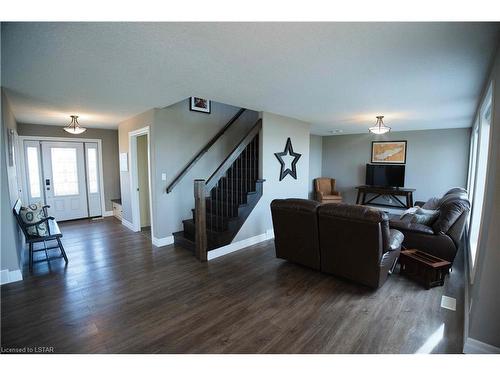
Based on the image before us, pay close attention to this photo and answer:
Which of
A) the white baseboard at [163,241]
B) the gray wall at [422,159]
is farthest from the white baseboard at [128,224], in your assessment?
the gray wall at [422,159]

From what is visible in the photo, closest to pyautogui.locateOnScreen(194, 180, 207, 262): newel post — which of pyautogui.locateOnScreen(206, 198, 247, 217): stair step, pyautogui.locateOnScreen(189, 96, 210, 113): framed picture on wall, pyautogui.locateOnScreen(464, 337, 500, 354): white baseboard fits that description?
pyautogui.locateOnScreen(206, 198, 247, 217): stair step

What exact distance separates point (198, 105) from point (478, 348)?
4824 millimetres

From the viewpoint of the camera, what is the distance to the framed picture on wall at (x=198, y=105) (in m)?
4.59

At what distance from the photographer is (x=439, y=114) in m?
4.61

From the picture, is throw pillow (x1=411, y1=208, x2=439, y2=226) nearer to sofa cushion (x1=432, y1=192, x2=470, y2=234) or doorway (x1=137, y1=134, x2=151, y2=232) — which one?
sofa cushion (x1=432, y1=192, x2=470, y2=234)

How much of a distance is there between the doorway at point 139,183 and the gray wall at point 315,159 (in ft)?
17.1

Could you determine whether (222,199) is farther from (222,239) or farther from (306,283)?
(306,283)

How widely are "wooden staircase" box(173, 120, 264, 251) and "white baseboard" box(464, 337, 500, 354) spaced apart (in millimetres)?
2916

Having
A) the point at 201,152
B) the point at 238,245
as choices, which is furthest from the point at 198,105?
the point at 238,245

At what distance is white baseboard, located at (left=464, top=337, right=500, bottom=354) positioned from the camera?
1682 millimetres

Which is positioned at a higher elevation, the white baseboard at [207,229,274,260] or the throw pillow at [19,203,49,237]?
the throw pillow at [19,203,49,237]

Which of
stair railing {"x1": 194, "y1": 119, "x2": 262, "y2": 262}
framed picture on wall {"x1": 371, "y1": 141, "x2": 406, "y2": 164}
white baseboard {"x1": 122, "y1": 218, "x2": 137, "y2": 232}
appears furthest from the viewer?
framed picture on wall {"x1": 371, "y1": 141, "x2": 406, "y2": 164}
